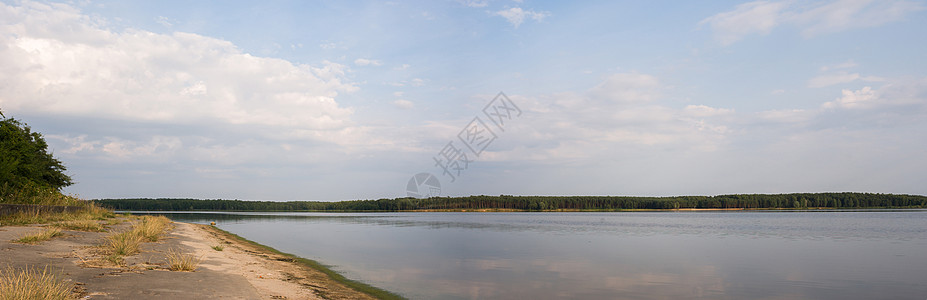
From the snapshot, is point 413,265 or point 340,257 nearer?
point 413,265

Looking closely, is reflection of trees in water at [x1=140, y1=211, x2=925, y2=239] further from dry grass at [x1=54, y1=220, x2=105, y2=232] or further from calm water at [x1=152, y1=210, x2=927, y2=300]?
dry grass at [x1=54, y1=220, x2=105, y2=232]

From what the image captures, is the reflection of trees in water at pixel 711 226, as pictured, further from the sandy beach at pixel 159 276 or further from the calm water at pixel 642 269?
the sandy beach at pixel 159 276

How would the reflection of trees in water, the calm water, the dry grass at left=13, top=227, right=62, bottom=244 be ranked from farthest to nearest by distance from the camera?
1. the reflection of trees in water
2. the calm water
3. the dry grass at left=13, top=227, right=62, bottom=244

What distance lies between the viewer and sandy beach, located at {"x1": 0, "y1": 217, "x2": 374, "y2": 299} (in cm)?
1124

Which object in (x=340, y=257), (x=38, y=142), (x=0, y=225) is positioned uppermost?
(x=38, y=142)

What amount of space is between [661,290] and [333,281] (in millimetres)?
12243

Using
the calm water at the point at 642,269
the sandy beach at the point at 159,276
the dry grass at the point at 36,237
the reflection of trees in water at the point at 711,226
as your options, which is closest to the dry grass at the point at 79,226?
the sandy beach at the point at 159,276

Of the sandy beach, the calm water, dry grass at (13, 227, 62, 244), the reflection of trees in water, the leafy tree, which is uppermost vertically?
the leafy tree

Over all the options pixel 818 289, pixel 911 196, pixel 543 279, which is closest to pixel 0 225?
pixel 543 279

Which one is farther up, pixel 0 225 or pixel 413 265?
pixel 0 225

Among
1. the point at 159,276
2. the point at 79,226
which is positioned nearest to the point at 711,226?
the point at 79,226

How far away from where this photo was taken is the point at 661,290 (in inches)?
704

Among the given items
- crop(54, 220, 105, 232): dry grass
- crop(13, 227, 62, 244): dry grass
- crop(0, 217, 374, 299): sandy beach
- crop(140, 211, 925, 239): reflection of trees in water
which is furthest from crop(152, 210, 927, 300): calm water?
crop(140, 211, 925, 239): reflection of trees in water

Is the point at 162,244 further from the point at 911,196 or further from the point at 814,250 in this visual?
the point at 911,196
